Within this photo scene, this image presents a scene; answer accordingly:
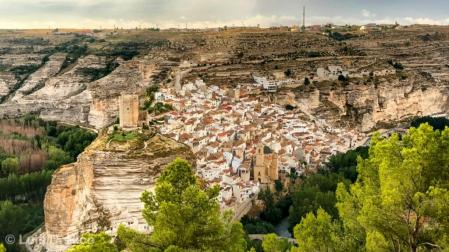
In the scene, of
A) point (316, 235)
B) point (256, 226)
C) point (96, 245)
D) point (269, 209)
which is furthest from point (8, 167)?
point (96, 245)

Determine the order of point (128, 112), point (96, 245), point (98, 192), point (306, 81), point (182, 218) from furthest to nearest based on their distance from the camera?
point (306, 81)
point (128, 112)
point (98, 192)
point (182, 218)
point (96, 245)

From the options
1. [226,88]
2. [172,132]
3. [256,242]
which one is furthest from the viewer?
[226,88]

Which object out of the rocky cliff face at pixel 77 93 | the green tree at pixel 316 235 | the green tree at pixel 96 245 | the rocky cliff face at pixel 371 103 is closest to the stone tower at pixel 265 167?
the rocky cliff face at pixel 371 103

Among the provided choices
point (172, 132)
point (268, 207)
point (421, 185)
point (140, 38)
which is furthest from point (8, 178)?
point (140, 38)

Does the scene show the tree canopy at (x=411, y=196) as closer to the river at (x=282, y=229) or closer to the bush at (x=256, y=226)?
the bush at (x=256, y=226)

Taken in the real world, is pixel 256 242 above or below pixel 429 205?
below

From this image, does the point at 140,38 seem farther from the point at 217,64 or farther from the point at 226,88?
the point at 226,88

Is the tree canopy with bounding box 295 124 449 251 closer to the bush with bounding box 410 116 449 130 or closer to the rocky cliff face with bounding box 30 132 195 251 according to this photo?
the rocky cliff face with bounding box 30 132 195 251

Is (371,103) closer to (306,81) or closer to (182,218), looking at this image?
(306,81)
